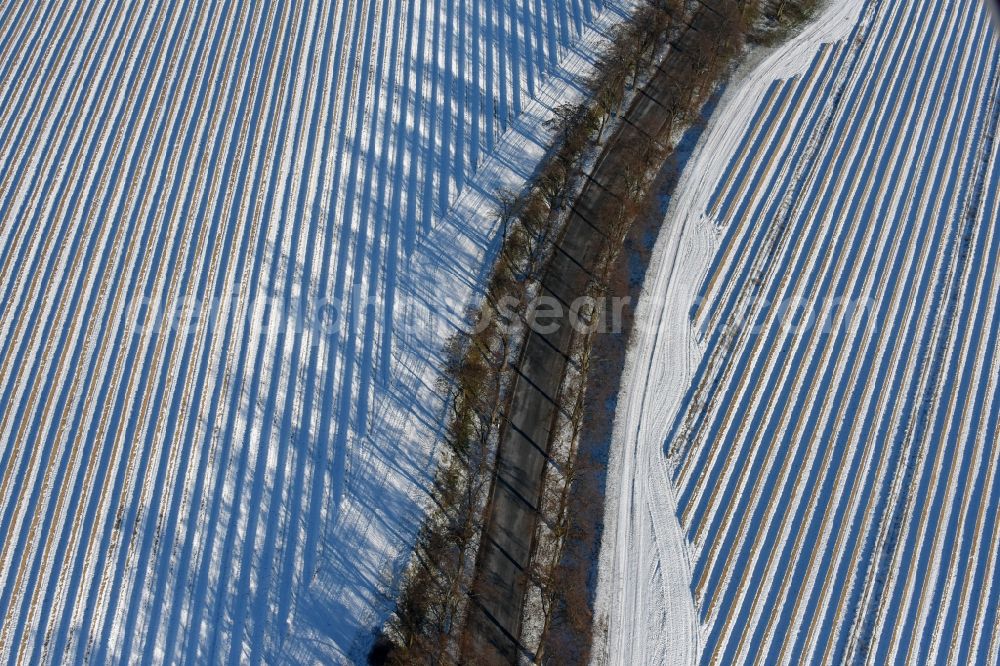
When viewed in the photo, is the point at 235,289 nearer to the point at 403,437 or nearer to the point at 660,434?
the point at 403,437

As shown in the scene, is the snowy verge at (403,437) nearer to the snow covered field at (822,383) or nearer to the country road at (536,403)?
the country road at (536,403)

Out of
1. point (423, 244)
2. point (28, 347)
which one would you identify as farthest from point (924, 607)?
point (28, 347)

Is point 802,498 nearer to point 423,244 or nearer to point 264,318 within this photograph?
point 423,244

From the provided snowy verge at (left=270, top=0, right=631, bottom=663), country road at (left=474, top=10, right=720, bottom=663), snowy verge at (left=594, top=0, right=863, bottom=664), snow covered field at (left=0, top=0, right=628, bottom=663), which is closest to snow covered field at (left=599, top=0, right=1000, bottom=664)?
snowy verge at (left=594, top=0, right=863, bottom=664)

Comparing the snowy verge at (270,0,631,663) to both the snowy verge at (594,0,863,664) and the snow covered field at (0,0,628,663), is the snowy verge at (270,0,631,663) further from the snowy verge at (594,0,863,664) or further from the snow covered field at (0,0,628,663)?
the snowy verge at (594,0,863,664)

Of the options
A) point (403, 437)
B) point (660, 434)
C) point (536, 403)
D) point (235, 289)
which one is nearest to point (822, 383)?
point (660, 434)
